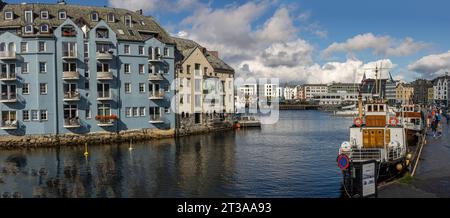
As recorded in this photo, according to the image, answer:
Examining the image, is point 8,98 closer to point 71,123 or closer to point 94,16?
point 71,123

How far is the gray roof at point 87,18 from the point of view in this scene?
60.7 meters

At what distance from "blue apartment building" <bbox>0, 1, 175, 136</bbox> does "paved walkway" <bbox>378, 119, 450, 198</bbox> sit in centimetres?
4232

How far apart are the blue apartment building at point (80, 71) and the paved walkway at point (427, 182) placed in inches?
1666

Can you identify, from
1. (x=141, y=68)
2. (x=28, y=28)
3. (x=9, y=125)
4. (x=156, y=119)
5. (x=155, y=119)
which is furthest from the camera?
(x=156, y=119)

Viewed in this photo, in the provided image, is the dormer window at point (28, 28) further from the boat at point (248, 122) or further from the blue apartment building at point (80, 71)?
the boat at point (248, 122)

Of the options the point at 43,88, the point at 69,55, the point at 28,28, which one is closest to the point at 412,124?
the point at 69,55

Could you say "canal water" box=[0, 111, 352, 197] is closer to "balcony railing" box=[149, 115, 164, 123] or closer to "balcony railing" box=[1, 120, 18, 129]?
"balcony railing" box=[1, 120, 18, 129]

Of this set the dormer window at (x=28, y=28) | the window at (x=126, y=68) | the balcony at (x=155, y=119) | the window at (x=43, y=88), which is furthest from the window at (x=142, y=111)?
the dormer window at (x=28, y=28)

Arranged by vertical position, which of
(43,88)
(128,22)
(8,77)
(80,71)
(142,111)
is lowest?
(142,111)

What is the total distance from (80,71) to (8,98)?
10225mm

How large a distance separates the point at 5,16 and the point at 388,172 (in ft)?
187

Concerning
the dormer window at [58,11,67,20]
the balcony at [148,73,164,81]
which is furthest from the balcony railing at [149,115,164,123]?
the dormer window at [58,11,67,20]

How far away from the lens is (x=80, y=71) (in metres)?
60.6
